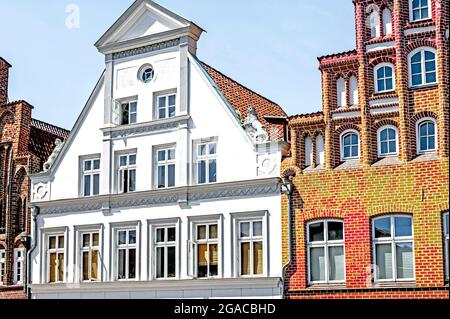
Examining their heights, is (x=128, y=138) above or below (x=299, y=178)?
above

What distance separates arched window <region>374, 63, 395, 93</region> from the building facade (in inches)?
0.8

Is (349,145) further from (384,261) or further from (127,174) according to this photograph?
(127,174)

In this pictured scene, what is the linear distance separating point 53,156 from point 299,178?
23.9 feet

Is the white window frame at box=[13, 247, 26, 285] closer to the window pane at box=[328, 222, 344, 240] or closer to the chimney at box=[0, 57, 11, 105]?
the chimney at box=[0, 57, 11, 105]

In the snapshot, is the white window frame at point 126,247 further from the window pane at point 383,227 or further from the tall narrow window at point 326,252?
the window pane at point 383,227

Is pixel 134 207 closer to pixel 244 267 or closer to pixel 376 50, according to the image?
pixel 244 267

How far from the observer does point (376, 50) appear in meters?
18.4

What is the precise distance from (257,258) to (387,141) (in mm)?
3937

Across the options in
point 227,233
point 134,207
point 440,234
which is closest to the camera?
point 440,234

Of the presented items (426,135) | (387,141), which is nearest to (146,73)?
(387,141)

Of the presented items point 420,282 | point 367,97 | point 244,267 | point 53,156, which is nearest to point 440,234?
point 420,282

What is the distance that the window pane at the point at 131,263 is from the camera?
21.0 m

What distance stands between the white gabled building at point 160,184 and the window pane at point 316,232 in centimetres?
73
